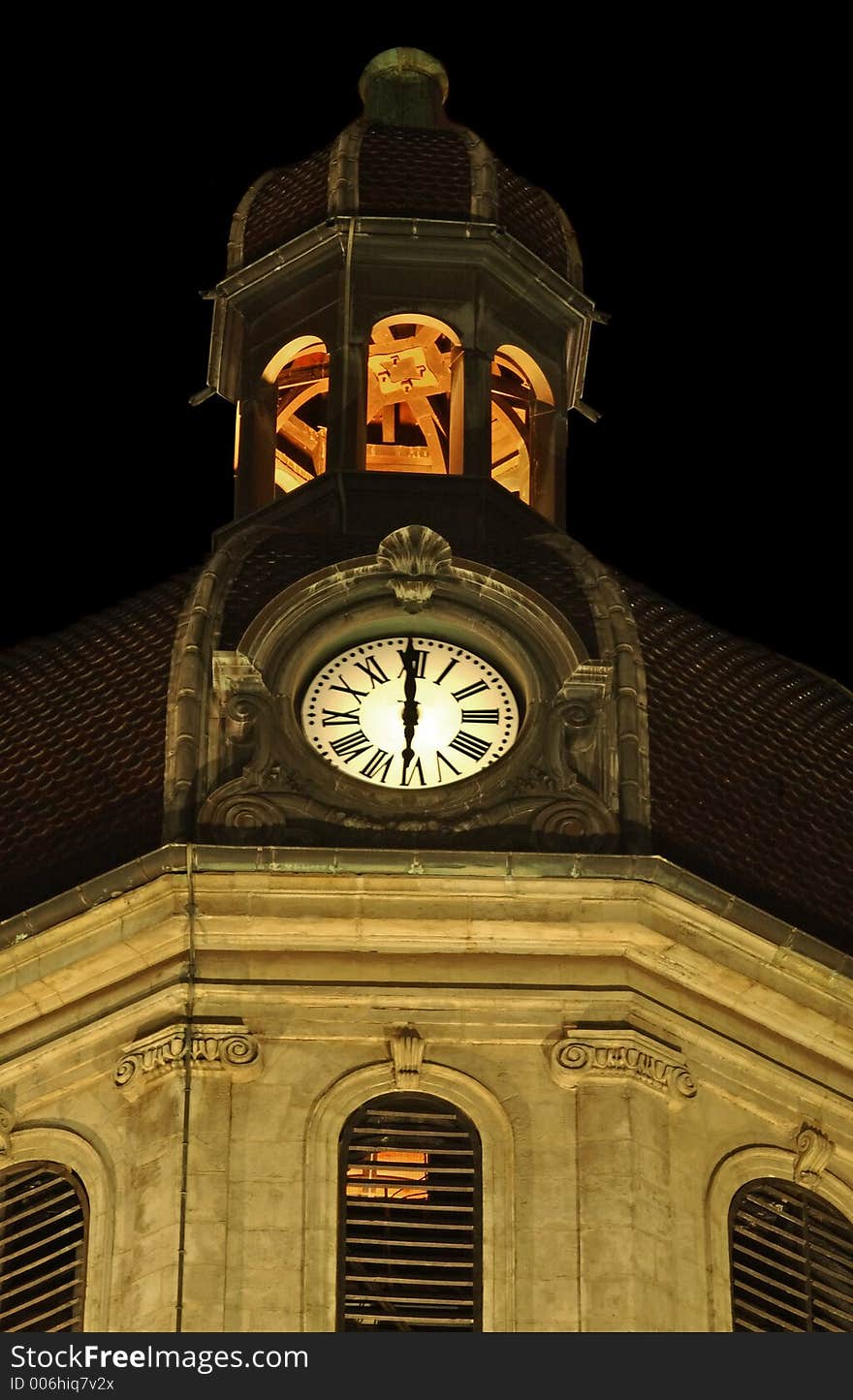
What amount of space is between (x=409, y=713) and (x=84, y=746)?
7.87 ft

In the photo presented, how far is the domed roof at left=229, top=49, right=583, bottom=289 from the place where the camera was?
2157 inches

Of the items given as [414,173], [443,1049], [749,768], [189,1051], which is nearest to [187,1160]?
[189,1051]

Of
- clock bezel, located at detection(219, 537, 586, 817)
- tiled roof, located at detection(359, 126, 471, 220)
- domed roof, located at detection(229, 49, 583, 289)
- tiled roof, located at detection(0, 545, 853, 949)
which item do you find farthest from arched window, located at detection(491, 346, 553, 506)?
clock bezel, located at detection(219, 537, 586, 817)

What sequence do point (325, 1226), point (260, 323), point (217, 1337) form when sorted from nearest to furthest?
point (217, 1337) < point (325, 1226) < point (260, 323)

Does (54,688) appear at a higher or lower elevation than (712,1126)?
higher

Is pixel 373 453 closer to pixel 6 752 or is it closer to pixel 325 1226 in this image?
pixel 6 752

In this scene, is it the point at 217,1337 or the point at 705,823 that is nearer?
the point at 217,1337

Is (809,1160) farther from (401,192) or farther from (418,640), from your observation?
(401,192)

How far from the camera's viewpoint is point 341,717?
50.6 metres

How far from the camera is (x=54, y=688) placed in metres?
52.3

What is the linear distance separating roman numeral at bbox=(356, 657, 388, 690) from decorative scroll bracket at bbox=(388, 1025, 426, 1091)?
2.94 meters

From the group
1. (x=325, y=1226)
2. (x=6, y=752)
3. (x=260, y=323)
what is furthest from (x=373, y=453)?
(x=325, y=1226)

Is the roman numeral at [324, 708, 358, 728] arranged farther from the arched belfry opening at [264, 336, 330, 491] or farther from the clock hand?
the arched belfry opening at [264, 336, 330, 491]

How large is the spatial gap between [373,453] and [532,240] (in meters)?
1.99
